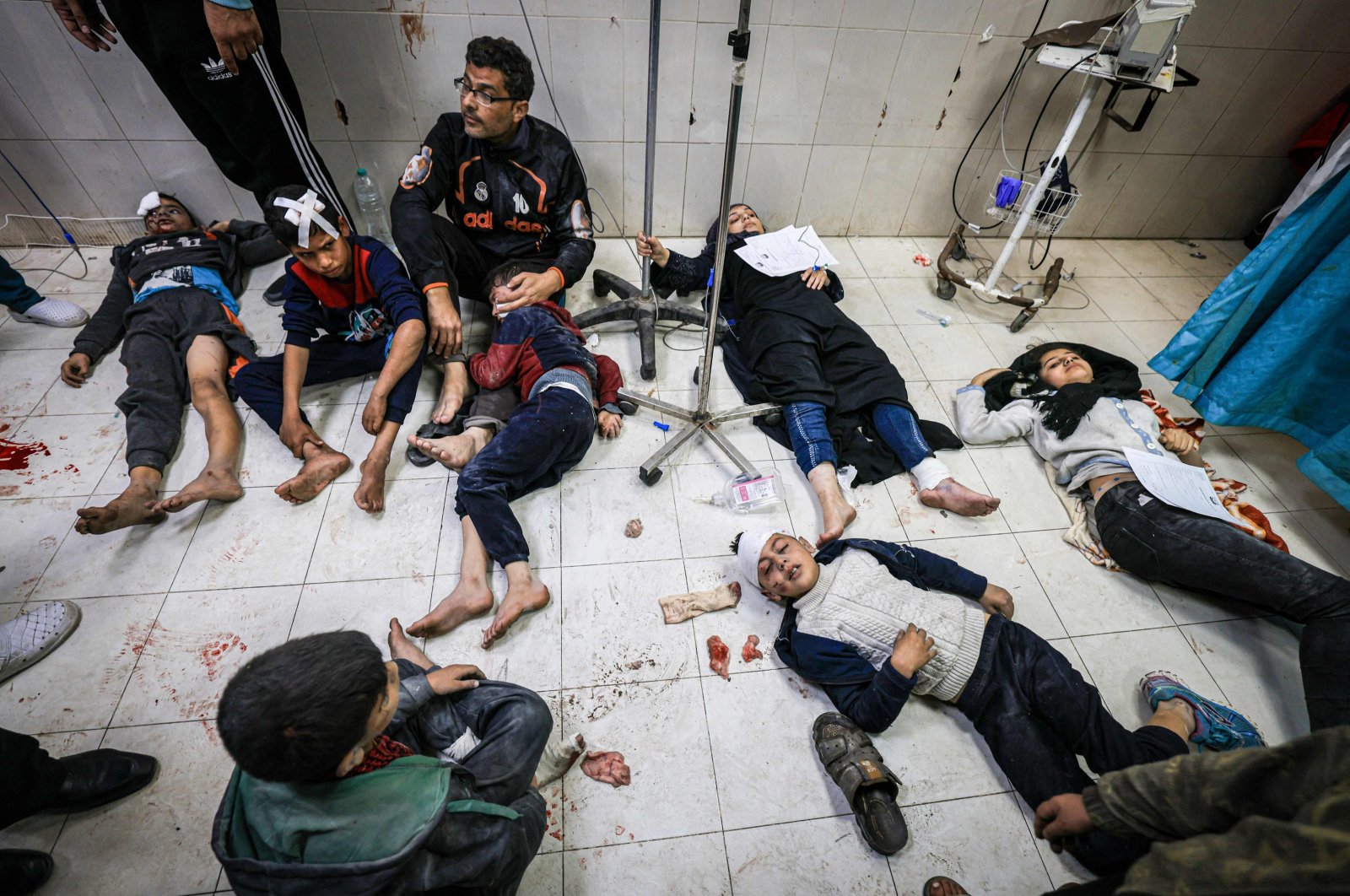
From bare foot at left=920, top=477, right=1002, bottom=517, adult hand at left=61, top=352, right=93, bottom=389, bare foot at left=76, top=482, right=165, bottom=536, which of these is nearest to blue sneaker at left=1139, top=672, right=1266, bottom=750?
bare foot at left=920, top=477, right=1002, bottom=517

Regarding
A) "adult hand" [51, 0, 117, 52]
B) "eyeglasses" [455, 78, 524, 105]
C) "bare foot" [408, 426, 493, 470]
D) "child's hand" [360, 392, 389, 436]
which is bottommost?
"bare foot" [408, 426, 493, 470]

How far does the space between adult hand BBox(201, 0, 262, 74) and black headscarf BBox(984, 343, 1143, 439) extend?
2.70 metres

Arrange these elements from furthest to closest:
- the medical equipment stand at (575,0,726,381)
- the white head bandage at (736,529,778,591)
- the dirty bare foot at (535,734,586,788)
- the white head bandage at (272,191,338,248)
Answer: the medical equipment stand at (575,0,726,381) → the white head bandage at (272,191,338,248) → the white head bandage at (736,529,778,591) → the dirty bare foot at (535,734,586,788)

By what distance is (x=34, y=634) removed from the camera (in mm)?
1408

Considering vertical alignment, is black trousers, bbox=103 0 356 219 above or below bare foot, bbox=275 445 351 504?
above

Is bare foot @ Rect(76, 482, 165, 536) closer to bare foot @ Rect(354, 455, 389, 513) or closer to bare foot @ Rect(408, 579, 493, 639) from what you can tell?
bare foot @ Rect(354, 455, 389, 513)

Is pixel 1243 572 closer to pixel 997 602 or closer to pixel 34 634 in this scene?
pixel 997 602

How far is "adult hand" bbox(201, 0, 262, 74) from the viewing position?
1753mm

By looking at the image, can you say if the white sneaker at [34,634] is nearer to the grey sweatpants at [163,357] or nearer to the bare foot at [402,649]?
the grey sweatpants at [163,357]

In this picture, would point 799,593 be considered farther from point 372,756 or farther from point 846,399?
point 372,756

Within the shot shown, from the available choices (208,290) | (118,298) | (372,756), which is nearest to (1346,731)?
(372,756)

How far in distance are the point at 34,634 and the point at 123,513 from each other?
332 millimetres

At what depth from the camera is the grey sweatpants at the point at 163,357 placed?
1.79 m

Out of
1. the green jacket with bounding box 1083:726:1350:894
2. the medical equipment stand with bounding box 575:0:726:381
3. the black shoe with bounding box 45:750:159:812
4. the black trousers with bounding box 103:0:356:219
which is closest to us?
the green jacket with bounding box 1083:726:1350:894
